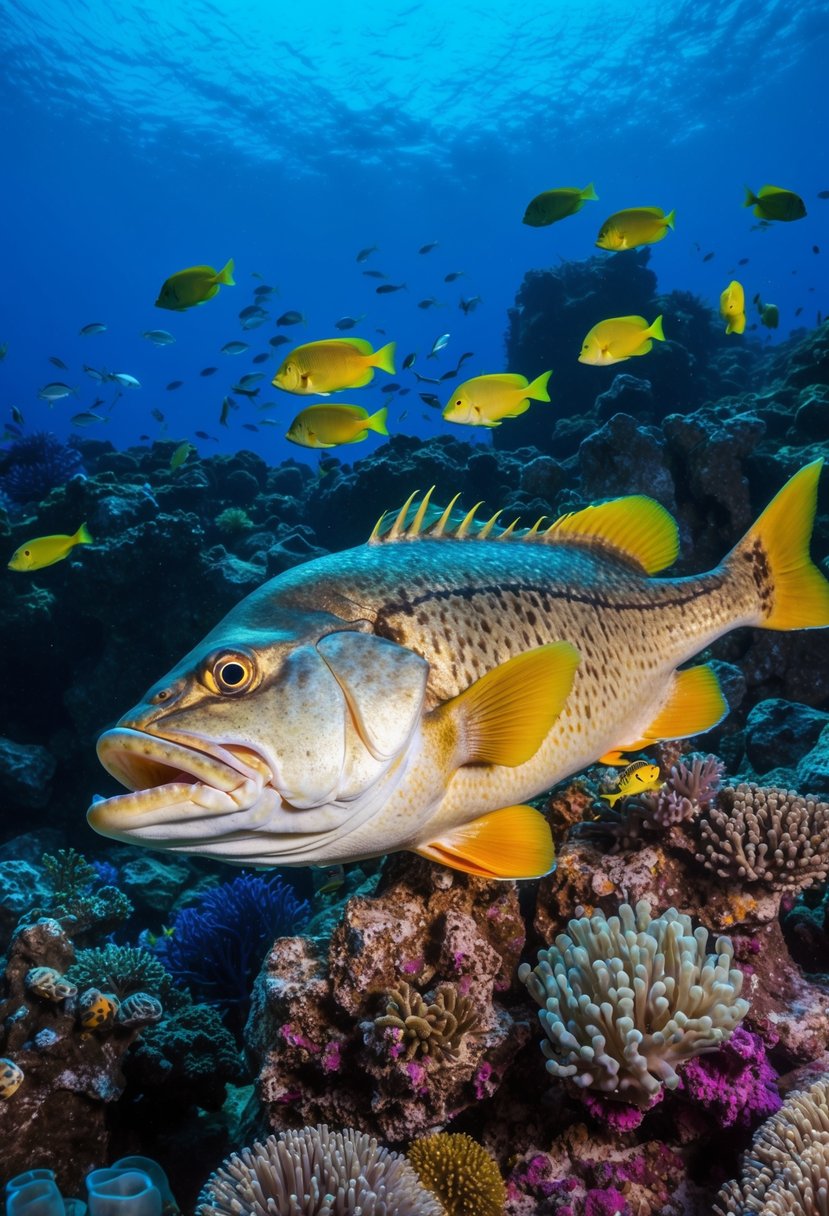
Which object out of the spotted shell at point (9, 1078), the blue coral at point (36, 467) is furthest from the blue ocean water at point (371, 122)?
the spotted shell at point (9, 1078)

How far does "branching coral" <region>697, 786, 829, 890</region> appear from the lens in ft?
8.90

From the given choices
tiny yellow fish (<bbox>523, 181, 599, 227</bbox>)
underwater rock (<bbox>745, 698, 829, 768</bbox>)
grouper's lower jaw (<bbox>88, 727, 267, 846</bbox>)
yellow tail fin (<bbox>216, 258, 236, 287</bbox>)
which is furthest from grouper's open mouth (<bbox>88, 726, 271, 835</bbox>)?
tiny yellow fish (<bbox>523, 181, 599, 227</bbox>)

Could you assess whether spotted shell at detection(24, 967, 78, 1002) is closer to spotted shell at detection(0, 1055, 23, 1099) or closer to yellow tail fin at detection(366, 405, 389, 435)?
spotted shell at detection(0, 1055, 23, 1099)

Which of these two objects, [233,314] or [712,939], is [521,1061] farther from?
[233,314]

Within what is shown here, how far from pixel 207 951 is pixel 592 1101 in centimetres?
400

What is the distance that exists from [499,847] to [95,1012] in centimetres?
223

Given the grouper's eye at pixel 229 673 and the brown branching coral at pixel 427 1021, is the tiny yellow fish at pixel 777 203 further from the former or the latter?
the brown branching coral at pixel 427 1021

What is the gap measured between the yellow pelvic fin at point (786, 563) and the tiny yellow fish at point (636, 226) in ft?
14.7

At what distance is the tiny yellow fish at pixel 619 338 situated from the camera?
6176mm

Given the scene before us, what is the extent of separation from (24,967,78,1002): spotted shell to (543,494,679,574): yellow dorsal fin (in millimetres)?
3214

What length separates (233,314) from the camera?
124 metres

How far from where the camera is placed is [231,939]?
525 cm

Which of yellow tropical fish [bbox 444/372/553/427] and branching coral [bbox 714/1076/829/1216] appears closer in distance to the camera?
branching coral [bbox 714/1076/829/1216]

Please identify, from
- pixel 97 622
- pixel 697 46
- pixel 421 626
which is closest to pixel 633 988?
pixel 421 626
